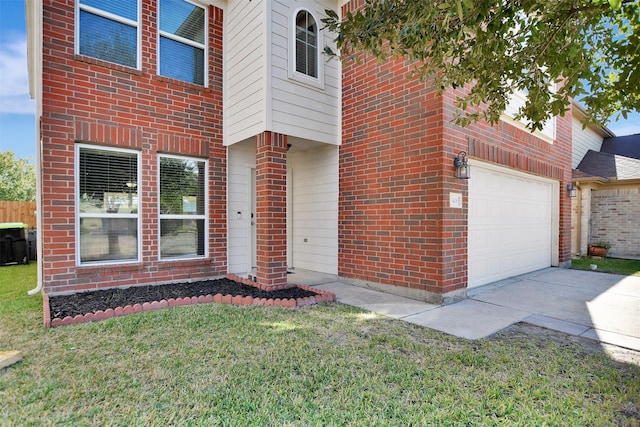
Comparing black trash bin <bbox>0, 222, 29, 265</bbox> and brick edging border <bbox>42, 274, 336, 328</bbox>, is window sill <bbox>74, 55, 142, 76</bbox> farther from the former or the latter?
black trash bin <bbox>0, 222, 29, 265</bbox>

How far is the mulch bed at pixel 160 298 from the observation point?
164 inches

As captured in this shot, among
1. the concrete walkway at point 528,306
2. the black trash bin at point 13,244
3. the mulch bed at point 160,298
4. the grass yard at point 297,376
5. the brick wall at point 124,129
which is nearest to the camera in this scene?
the grass yard at point 297,376

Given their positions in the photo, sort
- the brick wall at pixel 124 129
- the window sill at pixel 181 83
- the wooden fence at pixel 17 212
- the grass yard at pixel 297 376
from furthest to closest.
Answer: the wooden fence at pixel 17 212
the window sill at pixel 181 83
the brick wall at pixel 124 129
the grass yard at pixel 297 376

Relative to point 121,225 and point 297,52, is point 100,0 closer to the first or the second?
point 297,52

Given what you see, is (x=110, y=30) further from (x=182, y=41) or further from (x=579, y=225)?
(x=579, y=225)

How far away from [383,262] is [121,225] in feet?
15.1

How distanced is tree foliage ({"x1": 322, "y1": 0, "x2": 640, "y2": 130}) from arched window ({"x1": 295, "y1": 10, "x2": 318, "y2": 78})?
2811 mm

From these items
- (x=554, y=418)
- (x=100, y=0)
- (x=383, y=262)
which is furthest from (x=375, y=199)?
(x=100, y=0)

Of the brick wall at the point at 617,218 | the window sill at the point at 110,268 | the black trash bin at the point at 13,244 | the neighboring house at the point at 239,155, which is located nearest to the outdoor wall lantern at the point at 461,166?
the neighboring house at the point at 239,155

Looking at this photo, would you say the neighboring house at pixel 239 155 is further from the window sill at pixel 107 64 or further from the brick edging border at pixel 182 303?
the brick edging border at pixel 182 303

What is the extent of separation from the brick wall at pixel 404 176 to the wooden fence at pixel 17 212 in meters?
11.5

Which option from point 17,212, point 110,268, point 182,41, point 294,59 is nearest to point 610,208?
point 294,59

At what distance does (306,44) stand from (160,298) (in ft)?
16.7

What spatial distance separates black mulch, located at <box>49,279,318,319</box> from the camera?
434cm
